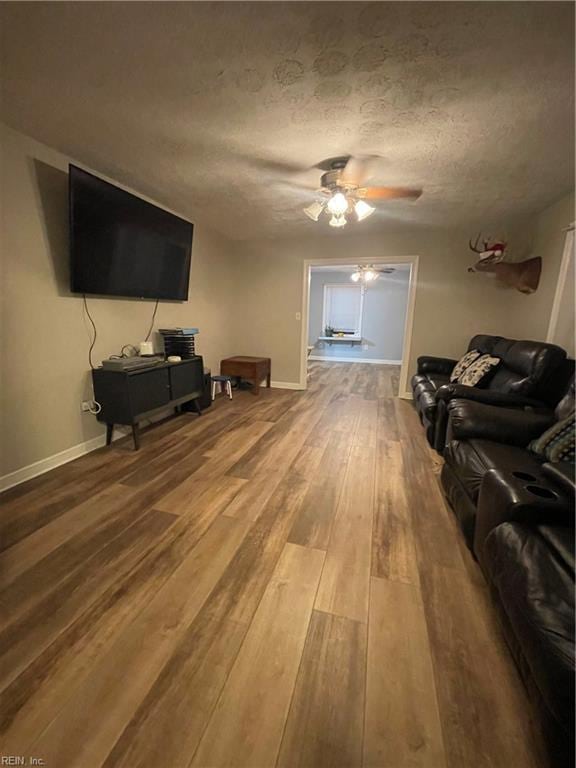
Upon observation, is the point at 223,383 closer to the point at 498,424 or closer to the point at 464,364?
the point at 464,364

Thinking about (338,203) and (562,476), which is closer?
(562,476)

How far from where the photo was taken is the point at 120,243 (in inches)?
101

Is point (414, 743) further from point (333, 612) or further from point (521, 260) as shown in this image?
point (521, 260)

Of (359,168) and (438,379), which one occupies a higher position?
(359,168)

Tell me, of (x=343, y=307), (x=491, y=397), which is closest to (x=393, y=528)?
(x=491, y=397)

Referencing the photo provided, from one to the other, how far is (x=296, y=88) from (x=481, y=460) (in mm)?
2177

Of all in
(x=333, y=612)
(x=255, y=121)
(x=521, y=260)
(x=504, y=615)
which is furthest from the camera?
(x=521, y=260)

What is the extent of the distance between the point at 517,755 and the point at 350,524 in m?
1.03

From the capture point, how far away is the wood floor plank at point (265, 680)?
2.86ft

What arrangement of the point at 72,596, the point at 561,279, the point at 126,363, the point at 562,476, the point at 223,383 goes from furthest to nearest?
1. the point at 223,383
2. the point at 561,279
3. the point at 126,363
4. the point at 72,596
5. the point at 562,476

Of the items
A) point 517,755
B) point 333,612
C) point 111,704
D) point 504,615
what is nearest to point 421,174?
point 504,615

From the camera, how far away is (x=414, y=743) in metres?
0.89

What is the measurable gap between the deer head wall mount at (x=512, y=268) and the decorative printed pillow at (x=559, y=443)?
2360 mm

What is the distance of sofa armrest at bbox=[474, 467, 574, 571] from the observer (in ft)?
3.74
